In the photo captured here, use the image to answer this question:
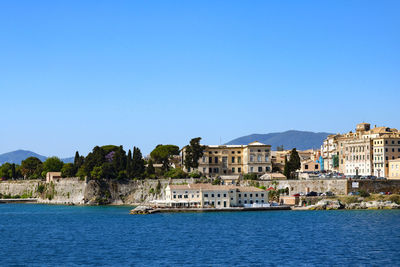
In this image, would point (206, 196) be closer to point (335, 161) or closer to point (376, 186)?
point (376, 186)

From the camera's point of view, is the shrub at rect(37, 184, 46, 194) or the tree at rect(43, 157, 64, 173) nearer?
the shrub at rect(37, 184, 46, 194)

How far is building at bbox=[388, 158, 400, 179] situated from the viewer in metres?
87.5

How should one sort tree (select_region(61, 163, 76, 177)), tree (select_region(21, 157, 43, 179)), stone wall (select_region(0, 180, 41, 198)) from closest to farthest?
tree (select_region(61, 163, 76, 177))
stone wall (select_region(0, 180, 41, 198))
tree (select_region(21, 157, 43, 179))

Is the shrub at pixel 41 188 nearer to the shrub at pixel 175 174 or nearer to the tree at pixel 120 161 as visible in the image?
the tree at pixel 120 161

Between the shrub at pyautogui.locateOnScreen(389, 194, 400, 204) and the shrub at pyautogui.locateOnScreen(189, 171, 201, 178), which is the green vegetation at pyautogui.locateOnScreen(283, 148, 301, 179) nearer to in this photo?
the shrub at pyautogui.locateOnScreen(189, 171, 201, 178)

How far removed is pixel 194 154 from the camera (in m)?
97.4

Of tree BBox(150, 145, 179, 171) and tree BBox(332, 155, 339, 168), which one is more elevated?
tree BBox(150, 145, 179, 171)

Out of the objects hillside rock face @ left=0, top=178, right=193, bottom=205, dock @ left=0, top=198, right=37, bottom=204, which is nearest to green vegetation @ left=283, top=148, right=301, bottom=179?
hillside rock face @ left=0, top=178, right=193, bottom=205

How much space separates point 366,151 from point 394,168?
21.6 ft

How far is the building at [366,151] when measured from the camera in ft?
299

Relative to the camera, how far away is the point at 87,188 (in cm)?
9931

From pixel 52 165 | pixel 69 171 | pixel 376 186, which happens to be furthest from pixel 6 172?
Result: pixel 376 186

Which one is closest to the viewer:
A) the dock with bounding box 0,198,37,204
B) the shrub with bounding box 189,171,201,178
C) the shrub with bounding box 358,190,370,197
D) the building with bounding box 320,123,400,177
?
the shrub with bounding box 358,190,370,197

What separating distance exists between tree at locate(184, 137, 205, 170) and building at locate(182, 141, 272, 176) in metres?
1.87
